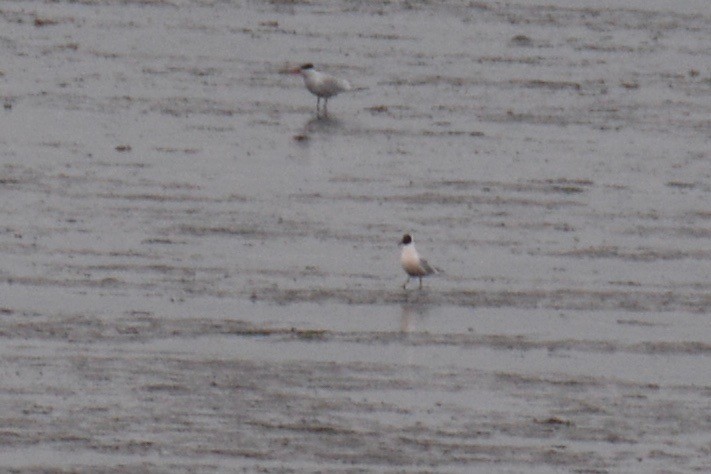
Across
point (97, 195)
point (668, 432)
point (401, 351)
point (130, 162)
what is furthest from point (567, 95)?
point (668, 432)

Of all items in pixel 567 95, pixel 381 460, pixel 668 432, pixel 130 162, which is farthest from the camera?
pixel 567 95

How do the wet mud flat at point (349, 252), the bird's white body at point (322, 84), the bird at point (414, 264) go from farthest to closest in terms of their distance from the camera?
the bird's white body at point (322, 84) → the bird at point (414, 264) → the wet mud flat at point (349, 252)

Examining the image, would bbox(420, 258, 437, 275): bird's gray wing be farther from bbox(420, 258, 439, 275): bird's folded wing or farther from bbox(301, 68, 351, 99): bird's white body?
bbox(301, 68, 351, 99): bird's white body

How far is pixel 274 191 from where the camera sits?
77.4 ft

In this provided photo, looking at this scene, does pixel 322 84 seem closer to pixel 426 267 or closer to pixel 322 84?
pixel 322 84

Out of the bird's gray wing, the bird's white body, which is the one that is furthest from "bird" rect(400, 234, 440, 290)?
the bird's white body

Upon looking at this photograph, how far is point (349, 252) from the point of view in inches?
810

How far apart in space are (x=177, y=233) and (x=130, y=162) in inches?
165

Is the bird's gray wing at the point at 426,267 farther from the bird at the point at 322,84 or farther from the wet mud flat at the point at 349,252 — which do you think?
the bird at the point at 322,84

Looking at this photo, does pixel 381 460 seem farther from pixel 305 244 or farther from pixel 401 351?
pixel 305 244

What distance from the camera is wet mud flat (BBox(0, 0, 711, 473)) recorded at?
14.2m

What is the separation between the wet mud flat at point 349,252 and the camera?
14.2 meters

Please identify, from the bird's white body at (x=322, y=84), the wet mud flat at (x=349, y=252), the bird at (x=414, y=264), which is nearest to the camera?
the wet mud flat at (x=349, y=252)

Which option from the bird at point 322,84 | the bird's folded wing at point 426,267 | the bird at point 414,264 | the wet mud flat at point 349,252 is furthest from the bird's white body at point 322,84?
the bird's folded wing at point 426,267
